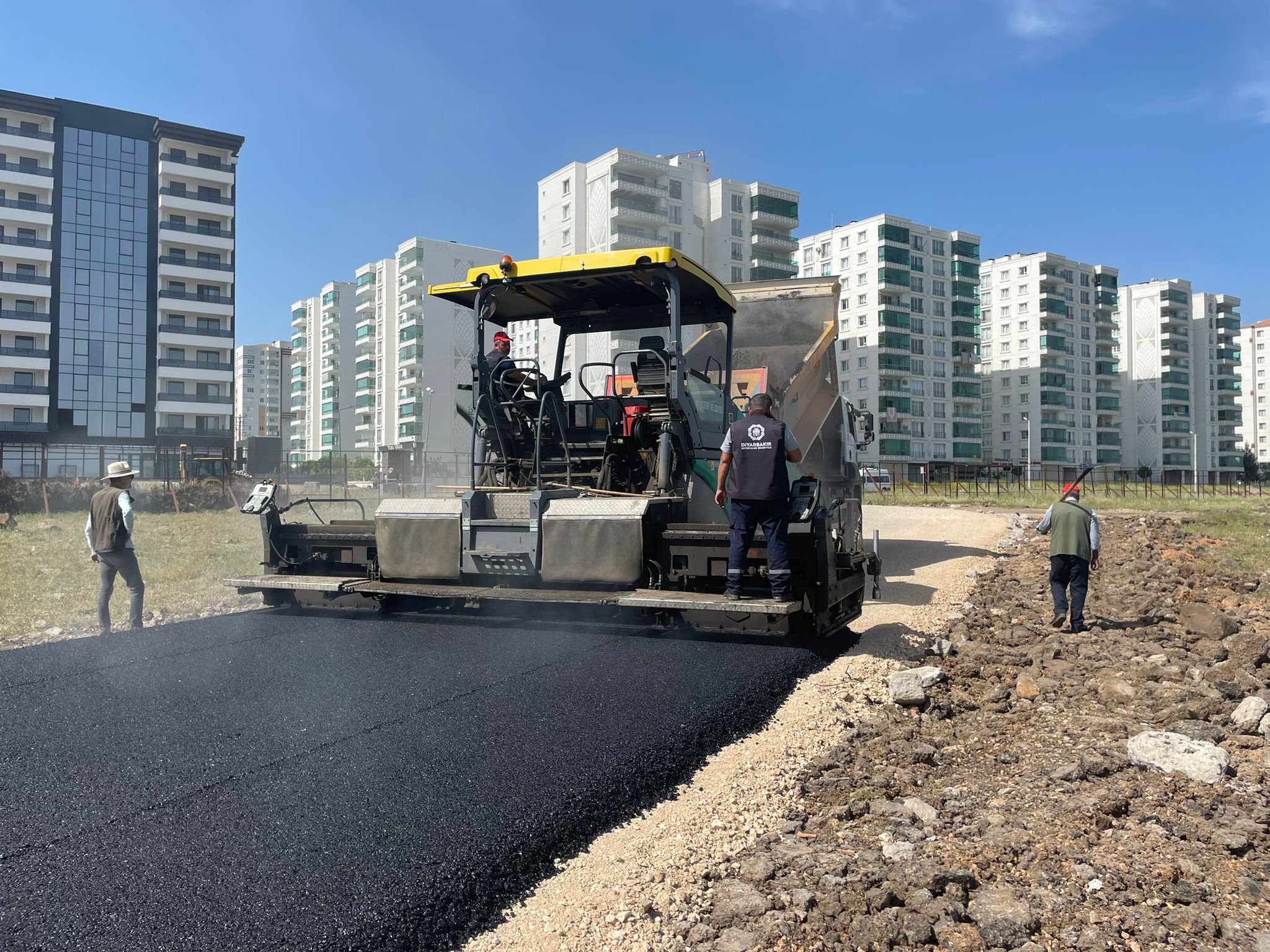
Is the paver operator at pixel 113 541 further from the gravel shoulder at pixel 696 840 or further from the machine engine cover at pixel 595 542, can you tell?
the gravel shoulder at pixel 696 840

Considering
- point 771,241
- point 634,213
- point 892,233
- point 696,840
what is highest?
point 892,233

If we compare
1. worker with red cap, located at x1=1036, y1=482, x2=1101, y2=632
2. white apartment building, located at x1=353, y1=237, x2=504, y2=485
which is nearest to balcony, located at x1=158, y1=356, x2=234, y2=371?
white apartment building, located at x1=353, y1=237, x2=504, y2=485

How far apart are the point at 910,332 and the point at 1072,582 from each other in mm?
62967

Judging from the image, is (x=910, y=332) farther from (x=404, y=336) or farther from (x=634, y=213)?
(x=404, y=336)

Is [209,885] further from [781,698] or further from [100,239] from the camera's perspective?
[100,239]

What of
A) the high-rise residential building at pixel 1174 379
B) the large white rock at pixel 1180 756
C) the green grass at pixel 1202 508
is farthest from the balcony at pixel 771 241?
the large white rock at pixel 1180 756

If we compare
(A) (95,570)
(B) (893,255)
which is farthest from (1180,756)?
(B) (893,255)

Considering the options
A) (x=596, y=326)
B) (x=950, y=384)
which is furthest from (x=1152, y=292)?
(x=596, y=326)

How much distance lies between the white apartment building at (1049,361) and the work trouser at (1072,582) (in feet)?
239

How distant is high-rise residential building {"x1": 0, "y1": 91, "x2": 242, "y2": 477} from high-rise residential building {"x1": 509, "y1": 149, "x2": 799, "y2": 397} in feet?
67.0

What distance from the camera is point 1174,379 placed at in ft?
278

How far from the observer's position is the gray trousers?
687 centimetres

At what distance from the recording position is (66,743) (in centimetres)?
373

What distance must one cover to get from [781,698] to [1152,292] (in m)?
97.2
